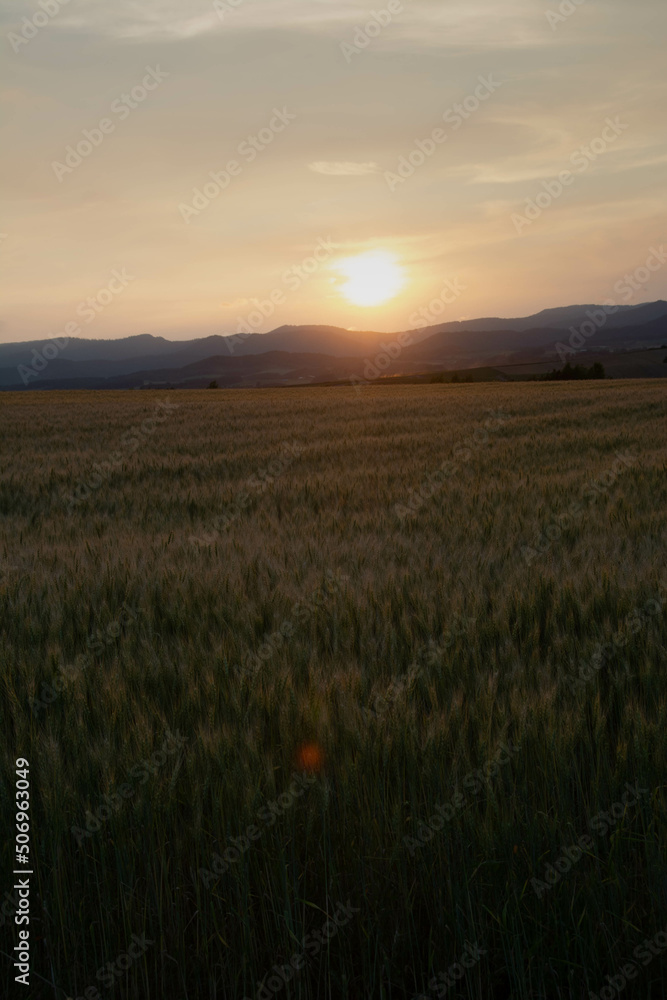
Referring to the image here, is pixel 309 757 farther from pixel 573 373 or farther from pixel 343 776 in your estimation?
pixel 573 373

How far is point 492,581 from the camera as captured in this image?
330 cm

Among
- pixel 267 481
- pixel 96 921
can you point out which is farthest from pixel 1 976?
pixel 267 481

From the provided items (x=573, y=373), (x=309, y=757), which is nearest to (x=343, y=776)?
(x=309, y=757)

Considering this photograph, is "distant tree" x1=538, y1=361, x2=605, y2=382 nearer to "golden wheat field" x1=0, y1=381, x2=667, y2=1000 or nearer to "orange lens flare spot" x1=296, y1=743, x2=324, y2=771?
"golden wheat field" x1=0, y1=381, x2=667, y2=1000

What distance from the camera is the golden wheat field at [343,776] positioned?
1.47 meters

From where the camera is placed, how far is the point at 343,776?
172 centimetres

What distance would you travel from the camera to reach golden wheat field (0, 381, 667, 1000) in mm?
1470

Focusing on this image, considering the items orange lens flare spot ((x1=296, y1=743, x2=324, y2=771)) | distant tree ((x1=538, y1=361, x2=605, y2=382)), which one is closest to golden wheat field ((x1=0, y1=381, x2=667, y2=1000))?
orange lens flare spot ((x1=296, y1=743, x2=324, y2=771))

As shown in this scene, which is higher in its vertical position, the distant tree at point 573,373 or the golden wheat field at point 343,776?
the distant tree at point 573,373

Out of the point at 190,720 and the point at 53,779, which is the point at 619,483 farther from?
the point at 53,779

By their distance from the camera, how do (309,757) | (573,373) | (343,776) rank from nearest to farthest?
(343,776)
(309,757)
(573,373)

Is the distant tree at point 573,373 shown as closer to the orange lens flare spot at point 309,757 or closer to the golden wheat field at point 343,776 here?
the golden wheat field at point 343,776

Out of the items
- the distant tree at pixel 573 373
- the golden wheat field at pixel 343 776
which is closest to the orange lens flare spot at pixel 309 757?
the golden wheat field at pixel 343 776

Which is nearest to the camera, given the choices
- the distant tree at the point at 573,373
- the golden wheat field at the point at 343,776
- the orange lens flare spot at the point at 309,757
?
the golden wheat field at the point at 343,776
